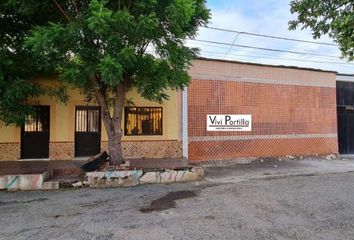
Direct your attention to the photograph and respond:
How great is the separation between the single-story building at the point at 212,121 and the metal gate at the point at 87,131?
0.04 metres

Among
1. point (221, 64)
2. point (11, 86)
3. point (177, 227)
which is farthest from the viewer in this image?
point (221, 64)

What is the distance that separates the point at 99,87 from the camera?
389 inches

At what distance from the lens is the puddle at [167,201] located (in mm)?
7044

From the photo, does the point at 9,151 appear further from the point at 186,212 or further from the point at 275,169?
the point at 275,169

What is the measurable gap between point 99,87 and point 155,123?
12.4 ft

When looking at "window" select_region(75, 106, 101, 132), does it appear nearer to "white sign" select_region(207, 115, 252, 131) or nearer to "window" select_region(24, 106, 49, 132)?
"window" select_region(24, 106, 49, 132)

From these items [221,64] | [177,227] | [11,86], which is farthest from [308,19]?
[11,86]

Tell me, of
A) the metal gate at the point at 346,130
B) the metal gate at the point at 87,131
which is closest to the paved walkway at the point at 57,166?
the metal gate at the point at 87,131

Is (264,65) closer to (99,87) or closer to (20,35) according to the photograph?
(99,87)

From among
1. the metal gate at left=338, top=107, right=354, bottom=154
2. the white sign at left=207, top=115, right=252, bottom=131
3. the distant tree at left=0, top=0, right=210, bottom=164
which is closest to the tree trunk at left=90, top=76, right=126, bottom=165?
the distant tree at left=0, top=0, right=210, bottom=164

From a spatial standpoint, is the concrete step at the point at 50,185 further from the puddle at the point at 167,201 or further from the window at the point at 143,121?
the window at the point at 143,121

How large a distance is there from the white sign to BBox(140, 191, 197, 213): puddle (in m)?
5.42

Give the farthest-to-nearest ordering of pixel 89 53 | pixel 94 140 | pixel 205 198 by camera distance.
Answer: pixel 94 140, pixel 89 53, pixel 205 198

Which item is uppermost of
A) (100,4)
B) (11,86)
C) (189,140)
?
(100,4)
